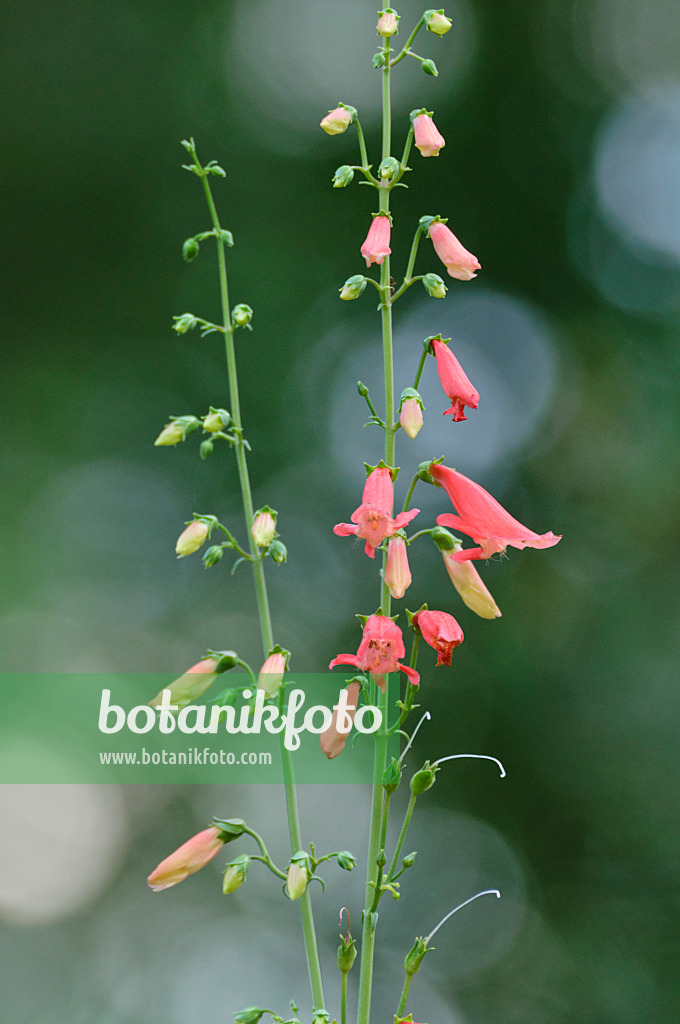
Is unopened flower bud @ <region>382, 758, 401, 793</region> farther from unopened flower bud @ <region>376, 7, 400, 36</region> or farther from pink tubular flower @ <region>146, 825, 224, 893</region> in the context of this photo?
unopened flower bud @ <region>376, 7, 400, 36</region>

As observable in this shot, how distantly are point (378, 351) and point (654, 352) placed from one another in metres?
1.45

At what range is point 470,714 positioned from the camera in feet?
13.9

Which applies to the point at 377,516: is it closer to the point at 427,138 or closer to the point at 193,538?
the point at 193,538

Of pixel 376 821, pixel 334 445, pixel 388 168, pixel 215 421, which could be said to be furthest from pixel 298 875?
pixel 334 445

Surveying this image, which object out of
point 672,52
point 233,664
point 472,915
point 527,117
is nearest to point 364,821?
point 472,915

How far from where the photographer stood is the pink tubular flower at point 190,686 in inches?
40.5

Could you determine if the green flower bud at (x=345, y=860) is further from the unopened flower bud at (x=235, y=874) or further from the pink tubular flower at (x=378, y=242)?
the pink tubular flower at (x=378, y=242)

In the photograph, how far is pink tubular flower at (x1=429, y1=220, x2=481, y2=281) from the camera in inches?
41.8

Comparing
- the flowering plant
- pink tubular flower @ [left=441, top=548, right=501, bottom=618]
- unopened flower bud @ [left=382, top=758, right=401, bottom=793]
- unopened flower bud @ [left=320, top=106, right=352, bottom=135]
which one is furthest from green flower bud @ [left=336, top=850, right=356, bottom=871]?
unopened flower bud @ [left=320, top=106, right=352, bottom=135]

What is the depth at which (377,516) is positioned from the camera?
3.08 feet

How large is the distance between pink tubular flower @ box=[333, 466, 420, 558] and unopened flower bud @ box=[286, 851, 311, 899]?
343 millimetres

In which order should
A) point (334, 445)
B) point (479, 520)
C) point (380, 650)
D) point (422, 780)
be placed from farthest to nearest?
point (334, 445) → point (479, 520) → point (422, 780) → point (380, 650)

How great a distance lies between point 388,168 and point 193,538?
52 centimetres

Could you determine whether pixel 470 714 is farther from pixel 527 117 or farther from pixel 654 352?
pixel 527 117
